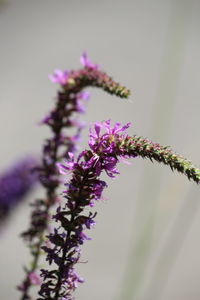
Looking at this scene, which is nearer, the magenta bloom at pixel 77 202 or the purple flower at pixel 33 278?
the magenta bloom at pixel 77 202

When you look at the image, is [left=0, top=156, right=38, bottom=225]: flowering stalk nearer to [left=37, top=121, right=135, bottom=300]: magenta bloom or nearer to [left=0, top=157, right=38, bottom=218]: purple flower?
[left=0, top=157, right=38, bottom=218]: purple flower

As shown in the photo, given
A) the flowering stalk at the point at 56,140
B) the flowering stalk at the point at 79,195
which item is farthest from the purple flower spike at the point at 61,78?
the flowering stalk at the point at 79,195

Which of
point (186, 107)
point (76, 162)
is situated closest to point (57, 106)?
point (76, 162)

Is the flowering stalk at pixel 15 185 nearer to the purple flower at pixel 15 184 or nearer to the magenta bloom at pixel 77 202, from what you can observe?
the purple flower at pixel 15 184

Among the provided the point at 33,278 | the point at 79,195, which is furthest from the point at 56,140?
the point at 79,195

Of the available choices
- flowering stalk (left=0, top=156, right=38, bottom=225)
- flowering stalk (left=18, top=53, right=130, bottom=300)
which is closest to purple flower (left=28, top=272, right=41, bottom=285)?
flowering stalk (left=18, top=53, right=130, bottom=300)

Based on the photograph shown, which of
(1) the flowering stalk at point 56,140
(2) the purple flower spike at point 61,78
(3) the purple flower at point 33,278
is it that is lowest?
(3) the purple flower at point 33,278
